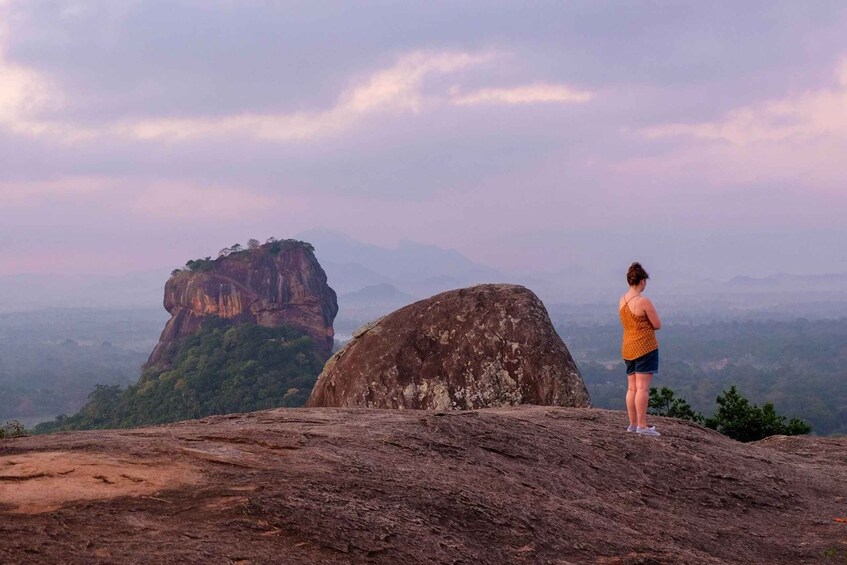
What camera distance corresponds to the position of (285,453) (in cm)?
731

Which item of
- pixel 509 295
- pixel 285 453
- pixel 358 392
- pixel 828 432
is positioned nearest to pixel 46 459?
pixel 285 453

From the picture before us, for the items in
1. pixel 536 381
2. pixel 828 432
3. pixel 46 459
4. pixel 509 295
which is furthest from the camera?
pixel 828 432

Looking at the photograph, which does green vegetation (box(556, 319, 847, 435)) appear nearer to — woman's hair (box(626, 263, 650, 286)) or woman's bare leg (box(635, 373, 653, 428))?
woman's bare leg (box(635, 373, 653, 428))

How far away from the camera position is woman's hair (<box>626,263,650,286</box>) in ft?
33.4

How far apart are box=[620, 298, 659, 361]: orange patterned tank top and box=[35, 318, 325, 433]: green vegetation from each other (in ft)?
193

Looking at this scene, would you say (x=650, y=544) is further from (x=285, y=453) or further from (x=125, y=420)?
(x=125, y=420)

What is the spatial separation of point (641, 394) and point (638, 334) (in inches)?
32.7

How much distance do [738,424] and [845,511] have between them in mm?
13361

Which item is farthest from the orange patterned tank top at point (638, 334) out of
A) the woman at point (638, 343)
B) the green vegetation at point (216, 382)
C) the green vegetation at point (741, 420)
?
the green vegetation at point (216, 382)

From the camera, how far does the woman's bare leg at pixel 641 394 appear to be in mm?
10578

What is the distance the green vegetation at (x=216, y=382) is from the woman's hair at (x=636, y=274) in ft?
194

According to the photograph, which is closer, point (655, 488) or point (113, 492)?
point (113, 492)

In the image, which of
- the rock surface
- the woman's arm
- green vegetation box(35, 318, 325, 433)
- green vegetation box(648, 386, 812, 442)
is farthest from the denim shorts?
green vegetation box(35, 318, 325, 433)

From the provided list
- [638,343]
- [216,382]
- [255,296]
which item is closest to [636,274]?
[638,343]
